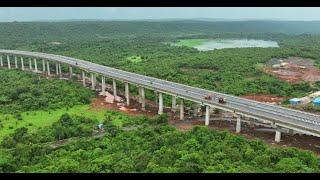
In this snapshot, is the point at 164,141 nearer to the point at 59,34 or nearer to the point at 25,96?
the point at 25,96

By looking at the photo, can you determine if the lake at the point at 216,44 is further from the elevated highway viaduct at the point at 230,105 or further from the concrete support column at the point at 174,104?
the concrete support column at the point at 174,104

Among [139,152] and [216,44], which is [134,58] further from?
[139,152]

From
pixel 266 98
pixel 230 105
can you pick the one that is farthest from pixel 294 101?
pixel 230 105

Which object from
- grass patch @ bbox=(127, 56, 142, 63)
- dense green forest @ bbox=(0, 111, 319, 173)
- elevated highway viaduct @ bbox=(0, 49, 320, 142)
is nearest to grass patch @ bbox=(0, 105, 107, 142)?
dense green forest @ bbox=(0, 111, 319, 173)

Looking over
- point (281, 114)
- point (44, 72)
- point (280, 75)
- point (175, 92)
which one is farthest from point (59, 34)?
point (281, 114)

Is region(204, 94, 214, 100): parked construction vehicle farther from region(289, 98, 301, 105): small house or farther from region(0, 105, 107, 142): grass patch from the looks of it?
region(289, 98, 301, 105): small house
